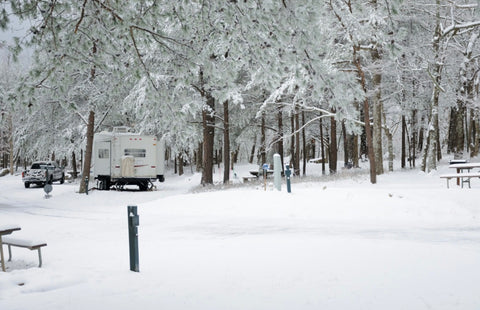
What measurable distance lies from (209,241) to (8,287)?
401 cm

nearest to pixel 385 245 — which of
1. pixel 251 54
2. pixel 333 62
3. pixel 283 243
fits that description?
pixel 283 243

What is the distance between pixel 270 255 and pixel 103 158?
19935mm

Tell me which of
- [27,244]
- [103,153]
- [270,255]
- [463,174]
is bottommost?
[270,255]

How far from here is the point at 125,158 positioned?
80.1ft

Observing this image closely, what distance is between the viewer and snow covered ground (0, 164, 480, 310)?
201 inches

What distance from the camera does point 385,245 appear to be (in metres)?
7.94

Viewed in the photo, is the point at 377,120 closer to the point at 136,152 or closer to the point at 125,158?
the point at 136,152

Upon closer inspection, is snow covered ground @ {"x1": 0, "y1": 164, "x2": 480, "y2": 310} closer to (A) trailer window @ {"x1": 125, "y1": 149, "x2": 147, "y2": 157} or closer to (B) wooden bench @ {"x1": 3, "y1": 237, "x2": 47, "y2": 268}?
(B) wooden bench @ {"x1": 3, "y1": 237, "x2": 47, "y2": 268}

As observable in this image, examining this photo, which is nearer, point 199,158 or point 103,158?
point 103,158

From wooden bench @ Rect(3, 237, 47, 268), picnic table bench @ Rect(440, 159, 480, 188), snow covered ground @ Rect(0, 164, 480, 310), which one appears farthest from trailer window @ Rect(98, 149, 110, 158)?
wooden bench @ Rect(3, 237, 47, 268)

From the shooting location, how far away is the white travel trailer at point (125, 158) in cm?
2461

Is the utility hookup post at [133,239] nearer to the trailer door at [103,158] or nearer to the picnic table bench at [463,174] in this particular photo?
the picnic table bench at [463,174]

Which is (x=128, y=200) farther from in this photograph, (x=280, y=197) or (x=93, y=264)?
(x=93, y=264)

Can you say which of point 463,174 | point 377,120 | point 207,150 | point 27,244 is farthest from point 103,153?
point 27,244
